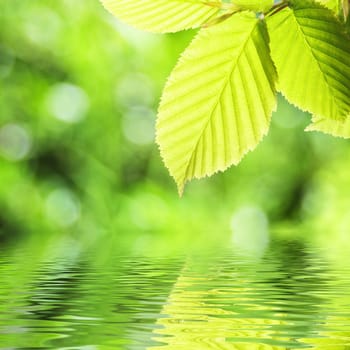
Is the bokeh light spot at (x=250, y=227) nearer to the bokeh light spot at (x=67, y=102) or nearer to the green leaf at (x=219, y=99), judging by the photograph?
the bokeh light spot at (x=67, y=102)

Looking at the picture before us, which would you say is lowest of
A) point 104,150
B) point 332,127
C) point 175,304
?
point 175,304

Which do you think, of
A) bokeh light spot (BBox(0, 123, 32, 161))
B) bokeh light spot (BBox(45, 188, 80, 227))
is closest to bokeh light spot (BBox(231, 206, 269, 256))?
bokeh light spot (BBox(45, 188, 80, 227))

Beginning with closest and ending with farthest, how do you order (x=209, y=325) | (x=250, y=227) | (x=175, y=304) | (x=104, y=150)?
(x=209, y=325)
(x=175, y=304)
(x=104, y=150)
(x=250, y=227)

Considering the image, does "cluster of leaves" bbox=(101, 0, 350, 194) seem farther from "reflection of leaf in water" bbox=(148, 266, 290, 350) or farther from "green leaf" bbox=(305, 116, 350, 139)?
"reflection of leaf in water" bbox=(148, 266, 290, 350)

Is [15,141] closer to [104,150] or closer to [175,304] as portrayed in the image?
[104,150]

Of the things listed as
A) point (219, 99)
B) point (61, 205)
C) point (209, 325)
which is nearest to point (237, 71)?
point (219, 99)

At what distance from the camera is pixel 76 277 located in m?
3.17

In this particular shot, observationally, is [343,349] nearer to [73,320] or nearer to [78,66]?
[73,320]

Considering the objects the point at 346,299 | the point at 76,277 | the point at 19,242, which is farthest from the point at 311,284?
the point at 19,242

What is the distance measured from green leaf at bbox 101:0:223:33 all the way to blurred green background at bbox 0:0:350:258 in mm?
5336

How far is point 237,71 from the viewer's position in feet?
0.83

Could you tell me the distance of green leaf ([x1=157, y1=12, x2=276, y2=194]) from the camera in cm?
25

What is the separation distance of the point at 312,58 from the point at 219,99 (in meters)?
0.03

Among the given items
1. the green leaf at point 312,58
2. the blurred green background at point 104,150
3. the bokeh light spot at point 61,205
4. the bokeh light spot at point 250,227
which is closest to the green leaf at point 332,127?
the green leaf at point 312,58
